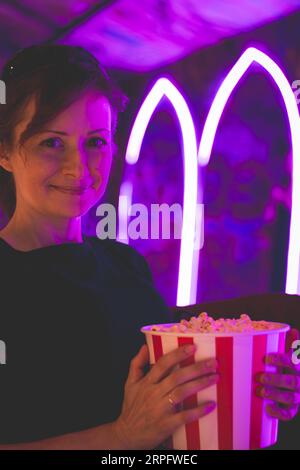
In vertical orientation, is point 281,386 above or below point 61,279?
below

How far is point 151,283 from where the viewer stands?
47.2 inches

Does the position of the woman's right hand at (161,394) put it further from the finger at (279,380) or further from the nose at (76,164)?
the nose at (76,164)

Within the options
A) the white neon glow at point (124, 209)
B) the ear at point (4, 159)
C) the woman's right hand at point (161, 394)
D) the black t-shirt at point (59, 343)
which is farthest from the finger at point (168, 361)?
the white neon glow at point (124, 209)

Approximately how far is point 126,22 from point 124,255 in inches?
56.6

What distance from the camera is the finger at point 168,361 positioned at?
2.13 feet

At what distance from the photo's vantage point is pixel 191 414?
663mm

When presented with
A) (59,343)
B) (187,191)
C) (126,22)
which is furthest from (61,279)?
(126,22)

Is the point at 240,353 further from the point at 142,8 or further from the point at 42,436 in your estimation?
the point at 142,8

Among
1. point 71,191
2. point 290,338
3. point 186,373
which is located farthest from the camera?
point 71,191

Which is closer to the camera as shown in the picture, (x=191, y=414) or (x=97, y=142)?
(x=191, y=414)

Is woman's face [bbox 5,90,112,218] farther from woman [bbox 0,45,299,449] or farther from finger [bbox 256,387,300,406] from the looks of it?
finger [bbox 256,387,300,406]

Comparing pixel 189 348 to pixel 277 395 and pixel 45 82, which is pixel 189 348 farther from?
pixel 45 82

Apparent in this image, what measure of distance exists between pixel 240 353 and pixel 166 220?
2544mm

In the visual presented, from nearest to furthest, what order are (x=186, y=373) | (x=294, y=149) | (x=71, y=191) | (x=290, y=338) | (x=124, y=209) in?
(x=186, y=373)
(x=290, y=338)
(x=71, y=191)
(x=294, y=149)
(x=124, y=209)
